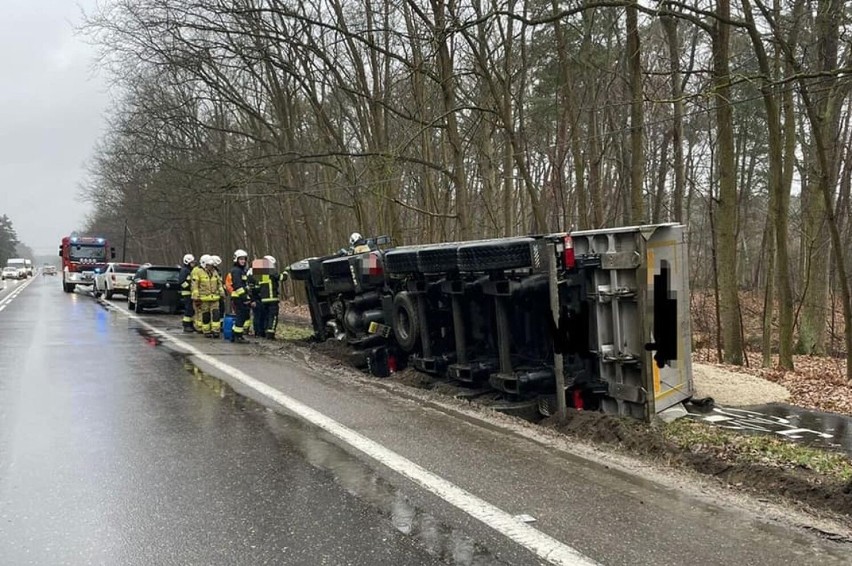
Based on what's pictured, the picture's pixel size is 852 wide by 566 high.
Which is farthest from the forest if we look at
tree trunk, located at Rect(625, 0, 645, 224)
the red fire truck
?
the red fire truck

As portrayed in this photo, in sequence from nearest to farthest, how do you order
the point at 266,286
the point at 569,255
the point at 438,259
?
the point at 569,255 → the point at 438,259 → the point at 266,286

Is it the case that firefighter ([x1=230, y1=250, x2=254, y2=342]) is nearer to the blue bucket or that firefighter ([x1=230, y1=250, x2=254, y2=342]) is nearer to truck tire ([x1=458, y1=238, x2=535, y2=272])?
the blue bucket

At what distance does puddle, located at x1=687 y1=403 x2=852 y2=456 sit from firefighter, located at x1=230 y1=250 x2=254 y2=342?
9.50 meters

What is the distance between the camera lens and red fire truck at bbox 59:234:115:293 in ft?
124

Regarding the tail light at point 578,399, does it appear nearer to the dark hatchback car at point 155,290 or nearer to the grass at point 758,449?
the grass at point 758,449

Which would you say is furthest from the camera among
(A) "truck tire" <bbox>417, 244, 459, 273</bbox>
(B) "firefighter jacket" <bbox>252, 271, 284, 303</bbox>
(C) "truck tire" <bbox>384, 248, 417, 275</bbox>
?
(B) "firefighter jacket" <bbox>252, 271, 284, 303</bbox>

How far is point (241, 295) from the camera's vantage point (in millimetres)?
14617

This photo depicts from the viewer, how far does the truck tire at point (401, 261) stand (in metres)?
8.35

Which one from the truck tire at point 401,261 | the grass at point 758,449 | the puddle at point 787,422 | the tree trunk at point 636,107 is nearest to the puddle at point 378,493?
the truck tire at point 401,261

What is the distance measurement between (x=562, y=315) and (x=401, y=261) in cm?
242

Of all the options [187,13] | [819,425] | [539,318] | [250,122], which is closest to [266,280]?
[187,13]

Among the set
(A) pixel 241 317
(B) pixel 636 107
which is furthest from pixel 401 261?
(A) pixel 241 317

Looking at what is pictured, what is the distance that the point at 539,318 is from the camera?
7.35m

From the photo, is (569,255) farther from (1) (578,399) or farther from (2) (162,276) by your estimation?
(2) (162,276)
